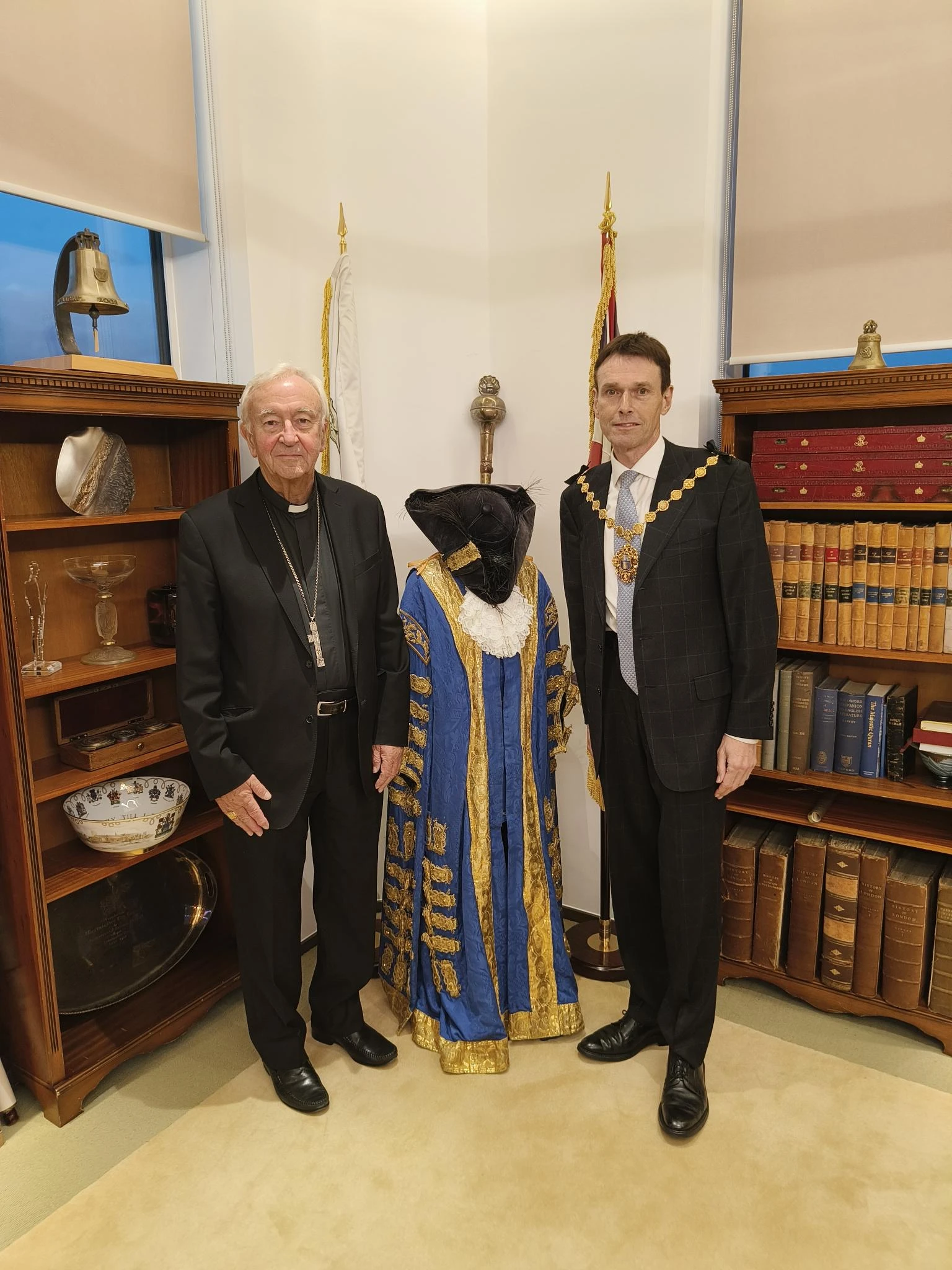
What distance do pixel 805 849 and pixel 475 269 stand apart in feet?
6.81

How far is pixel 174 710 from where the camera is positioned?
A: 2547mm

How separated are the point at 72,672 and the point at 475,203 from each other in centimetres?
195

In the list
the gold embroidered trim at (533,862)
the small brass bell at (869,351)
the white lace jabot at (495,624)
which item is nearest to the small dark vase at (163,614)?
the white lace jabot at (495,624)

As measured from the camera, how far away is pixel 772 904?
256cm

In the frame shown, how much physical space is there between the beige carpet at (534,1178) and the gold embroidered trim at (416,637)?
1061 millimetres

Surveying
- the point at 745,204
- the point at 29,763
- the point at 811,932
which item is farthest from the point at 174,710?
the point at 745,204

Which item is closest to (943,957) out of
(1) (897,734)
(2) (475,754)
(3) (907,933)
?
(3) (907,933)

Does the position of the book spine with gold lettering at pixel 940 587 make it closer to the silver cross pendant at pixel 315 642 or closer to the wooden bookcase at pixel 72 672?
the silver cross pendant at pixel 315 642

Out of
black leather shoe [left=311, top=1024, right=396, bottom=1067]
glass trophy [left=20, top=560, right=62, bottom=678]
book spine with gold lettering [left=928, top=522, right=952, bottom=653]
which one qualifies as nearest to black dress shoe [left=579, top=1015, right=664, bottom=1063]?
black leather shoe [left=311, top=1024, right=396, bottom=1067]

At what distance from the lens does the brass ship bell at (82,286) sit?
2141 millimetres

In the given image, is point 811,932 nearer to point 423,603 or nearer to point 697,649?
point 697,649

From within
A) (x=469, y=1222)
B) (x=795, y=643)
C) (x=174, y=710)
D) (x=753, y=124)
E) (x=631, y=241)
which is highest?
(x=753, y=124)

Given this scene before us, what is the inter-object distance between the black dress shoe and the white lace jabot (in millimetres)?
1013

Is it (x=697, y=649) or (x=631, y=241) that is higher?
(x=631, y=241)
